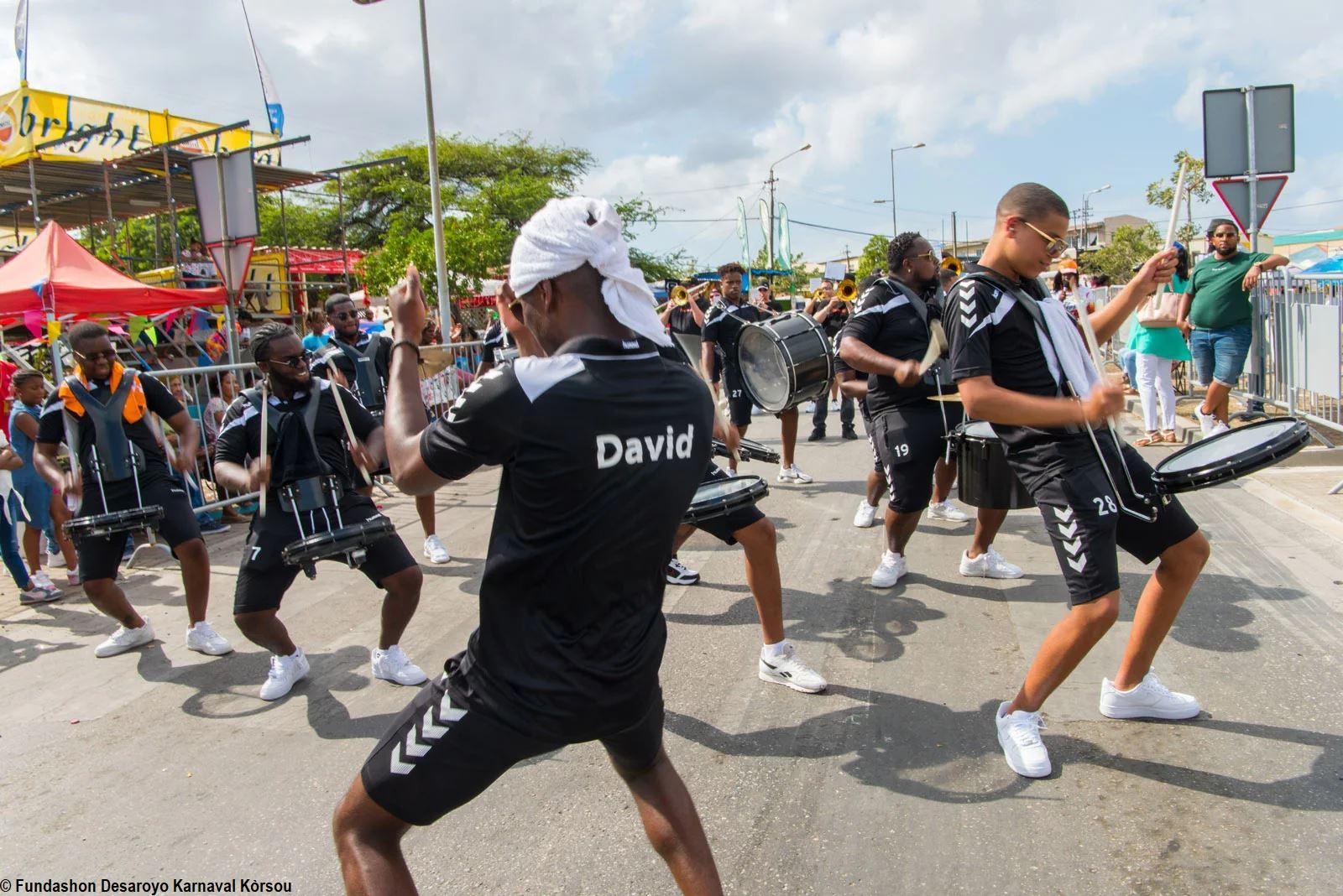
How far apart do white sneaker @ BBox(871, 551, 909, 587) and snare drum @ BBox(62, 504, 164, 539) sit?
4.06 m

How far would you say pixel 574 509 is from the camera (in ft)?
6.33

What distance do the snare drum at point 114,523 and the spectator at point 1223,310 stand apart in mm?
8213

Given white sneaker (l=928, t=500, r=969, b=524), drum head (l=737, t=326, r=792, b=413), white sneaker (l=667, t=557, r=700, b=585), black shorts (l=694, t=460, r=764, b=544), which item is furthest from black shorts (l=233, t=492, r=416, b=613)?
white sneaker (l=928, t=500, r=969, b=524)

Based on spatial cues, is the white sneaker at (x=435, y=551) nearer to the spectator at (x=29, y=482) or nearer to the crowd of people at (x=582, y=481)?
the crowd of people at (x=582, y=481)

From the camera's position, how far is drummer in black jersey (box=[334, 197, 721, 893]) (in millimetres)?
1914

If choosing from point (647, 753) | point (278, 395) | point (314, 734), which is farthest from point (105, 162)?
point (647, 753)

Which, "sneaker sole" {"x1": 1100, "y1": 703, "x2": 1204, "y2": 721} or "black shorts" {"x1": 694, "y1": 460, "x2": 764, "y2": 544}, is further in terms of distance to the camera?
"black shorts" {"x1": 694, "y1": 460, "x2": 764, "y2": 544}

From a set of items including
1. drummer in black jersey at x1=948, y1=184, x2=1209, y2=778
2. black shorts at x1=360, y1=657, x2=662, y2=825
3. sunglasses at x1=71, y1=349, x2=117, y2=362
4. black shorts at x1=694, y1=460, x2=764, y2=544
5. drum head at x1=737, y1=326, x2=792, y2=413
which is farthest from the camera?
drum head at x1=737, y1=326, x2=792, y2=413

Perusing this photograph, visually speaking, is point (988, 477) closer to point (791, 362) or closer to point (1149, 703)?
point (1149, 703)

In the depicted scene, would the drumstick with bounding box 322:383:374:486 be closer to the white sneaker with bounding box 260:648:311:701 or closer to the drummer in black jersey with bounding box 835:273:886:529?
the white sneaker with bounding box 260:648:311:701

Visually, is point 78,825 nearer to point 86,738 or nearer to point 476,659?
point 86,738

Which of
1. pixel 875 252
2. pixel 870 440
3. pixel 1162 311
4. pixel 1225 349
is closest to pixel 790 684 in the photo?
pixel 870 440

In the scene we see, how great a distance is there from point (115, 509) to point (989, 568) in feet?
16.7

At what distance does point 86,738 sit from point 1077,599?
4.29m
